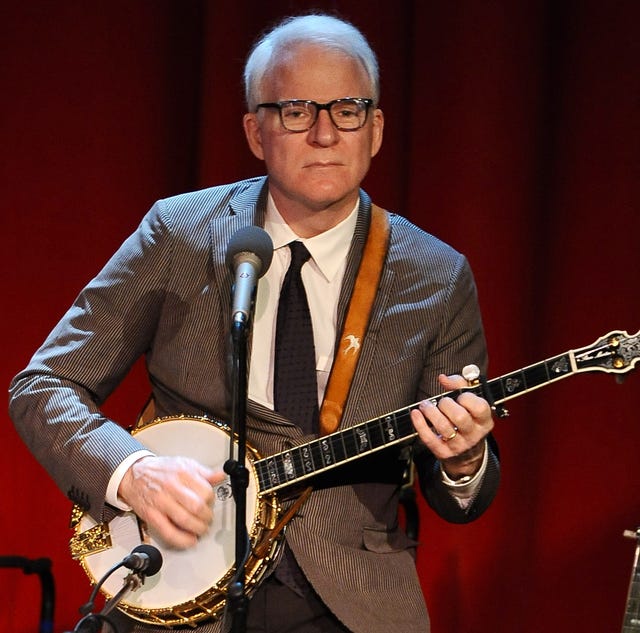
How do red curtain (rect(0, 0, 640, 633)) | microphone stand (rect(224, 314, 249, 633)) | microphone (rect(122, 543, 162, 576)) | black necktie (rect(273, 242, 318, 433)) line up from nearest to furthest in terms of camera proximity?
1. microphone stand (rect(224, 314, 249, 633))
2. microphone (rect(122, 543, 162, 576))
3. black necktie (rect(273, 242, 318, 433))
4. red curtain (rect(0, 0, 640, 633))

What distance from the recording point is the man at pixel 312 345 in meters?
2.17

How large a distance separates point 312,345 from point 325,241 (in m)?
0.26

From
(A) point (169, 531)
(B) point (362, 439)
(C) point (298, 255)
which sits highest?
(C) point (298, 255)

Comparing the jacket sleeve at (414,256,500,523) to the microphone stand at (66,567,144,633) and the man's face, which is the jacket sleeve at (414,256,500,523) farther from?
the microphone stand at (66,567,144,633)

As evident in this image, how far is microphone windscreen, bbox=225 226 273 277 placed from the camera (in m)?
1.93

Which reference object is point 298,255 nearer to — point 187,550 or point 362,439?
point 362,439

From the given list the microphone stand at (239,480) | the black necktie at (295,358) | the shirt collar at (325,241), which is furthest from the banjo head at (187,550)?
the shirt collar at (325,241)

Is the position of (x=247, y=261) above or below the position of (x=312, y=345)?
above

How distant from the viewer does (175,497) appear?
1.99 m

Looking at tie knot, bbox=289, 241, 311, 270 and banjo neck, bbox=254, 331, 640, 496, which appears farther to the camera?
tie knot, bbox=289, 241, 311, 270

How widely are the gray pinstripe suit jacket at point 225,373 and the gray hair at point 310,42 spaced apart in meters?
0.31

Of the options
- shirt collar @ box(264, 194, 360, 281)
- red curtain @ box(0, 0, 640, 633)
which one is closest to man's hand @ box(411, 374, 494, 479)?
shirt collar @ box(264, 194, 360, 281)

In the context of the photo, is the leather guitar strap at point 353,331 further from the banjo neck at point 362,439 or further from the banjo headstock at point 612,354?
the banjo headstock at point 612,354

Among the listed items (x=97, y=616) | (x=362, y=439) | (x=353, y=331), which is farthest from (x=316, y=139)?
(x=97, y=616)
